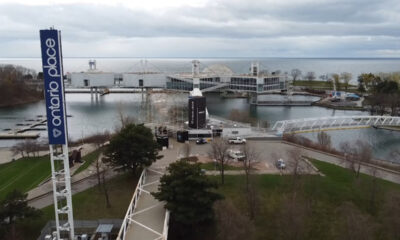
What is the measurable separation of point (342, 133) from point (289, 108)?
18.1 metres

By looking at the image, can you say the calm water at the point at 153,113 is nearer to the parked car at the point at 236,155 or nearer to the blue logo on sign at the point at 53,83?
the parked car at the point at 236,155

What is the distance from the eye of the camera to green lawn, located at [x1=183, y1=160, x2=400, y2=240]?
11305 millimetres

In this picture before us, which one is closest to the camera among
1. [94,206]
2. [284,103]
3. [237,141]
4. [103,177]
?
[94,206]

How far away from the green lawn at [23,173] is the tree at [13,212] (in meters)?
4.10

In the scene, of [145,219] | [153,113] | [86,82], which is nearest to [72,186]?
[145,219]

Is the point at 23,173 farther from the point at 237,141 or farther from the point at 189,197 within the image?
the point at 237,141

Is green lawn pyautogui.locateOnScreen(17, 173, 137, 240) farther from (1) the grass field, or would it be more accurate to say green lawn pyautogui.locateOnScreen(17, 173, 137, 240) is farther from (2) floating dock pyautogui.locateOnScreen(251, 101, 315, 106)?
(2) floating dock pyautogui.locateOnScreen(251, 101, 315, 106)

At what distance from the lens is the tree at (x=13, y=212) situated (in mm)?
11836

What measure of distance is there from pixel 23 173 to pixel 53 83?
10741 millimetres

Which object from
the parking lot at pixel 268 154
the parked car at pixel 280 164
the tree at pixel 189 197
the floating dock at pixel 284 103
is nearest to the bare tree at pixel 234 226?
the tree at pixel 189 197

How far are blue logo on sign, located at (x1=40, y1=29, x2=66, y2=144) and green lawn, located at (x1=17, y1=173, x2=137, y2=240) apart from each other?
4.45m

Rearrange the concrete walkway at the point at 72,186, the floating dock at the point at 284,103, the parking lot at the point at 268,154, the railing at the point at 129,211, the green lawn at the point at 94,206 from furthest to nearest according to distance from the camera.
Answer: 1. the floating dock at the point at 284,103
2. the parking lot at the point at 268,154
3. the concrete walkway at the point at 72,186
4. the green lawn at the point at 94,206
5. the railing at the point at 129,211

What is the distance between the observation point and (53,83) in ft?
35.1

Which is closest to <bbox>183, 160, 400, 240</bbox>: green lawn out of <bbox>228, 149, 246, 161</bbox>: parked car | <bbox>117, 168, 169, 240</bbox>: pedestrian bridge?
<bbox>117, 168, 169, 240</bbox>: pedestrian bridge
